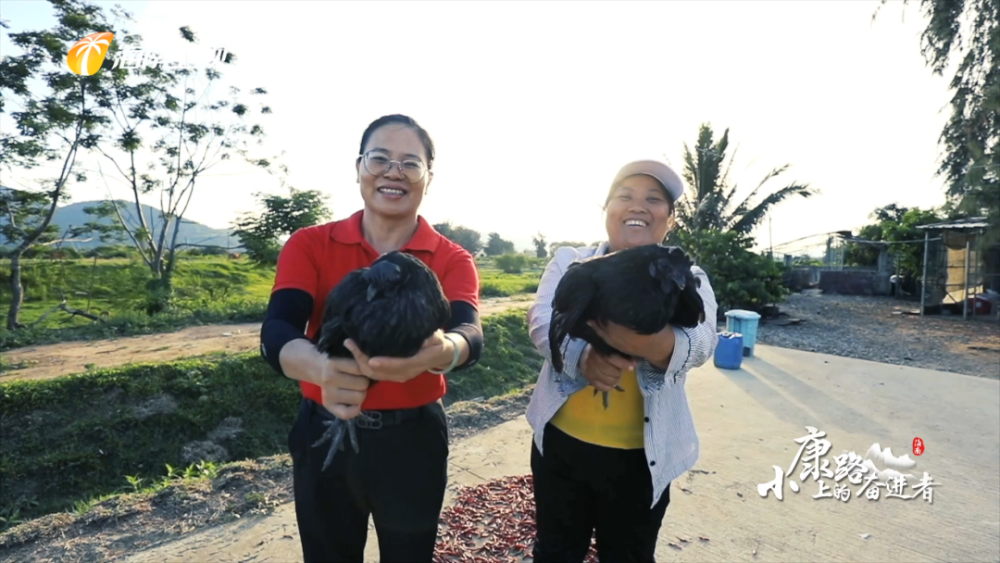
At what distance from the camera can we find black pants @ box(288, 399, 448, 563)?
2.09 meters

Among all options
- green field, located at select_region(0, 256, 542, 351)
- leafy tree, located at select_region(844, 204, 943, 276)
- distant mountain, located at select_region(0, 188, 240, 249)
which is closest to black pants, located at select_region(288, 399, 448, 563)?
green field, located at select_region(0, 256, 542, 351)

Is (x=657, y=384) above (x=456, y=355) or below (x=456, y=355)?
below

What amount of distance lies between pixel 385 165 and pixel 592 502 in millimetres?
1742

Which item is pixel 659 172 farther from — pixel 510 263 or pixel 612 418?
pixel 510 263

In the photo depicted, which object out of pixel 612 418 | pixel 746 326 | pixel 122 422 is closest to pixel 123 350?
pixel 122 422

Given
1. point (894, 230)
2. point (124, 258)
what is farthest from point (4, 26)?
point (894, 230)

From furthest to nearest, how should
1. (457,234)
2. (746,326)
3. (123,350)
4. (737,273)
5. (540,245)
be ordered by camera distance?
(540,245)
(737,273)
(457,234)
(123,350)
(746,326)

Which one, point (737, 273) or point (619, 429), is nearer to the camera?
point (619, 429)

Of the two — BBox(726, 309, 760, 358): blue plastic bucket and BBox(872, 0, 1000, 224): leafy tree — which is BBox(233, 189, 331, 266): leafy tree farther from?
BBox(872, 0, 1000, 224): leafy tree

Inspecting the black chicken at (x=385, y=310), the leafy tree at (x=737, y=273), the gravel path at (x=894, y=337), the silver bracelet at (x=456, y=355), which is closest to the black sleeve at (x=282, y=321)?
the black chicken at (x=385, y=310)

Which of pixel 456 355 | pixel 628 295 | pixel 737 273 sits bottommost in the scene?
→ pixel 456 355

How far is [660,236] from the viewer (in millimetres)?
2482

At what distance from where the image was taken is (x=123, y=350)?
1022 centimetres

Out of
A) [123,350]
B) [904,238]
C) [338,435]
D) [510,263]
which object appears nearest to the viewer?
[338,435]
